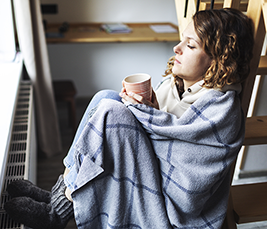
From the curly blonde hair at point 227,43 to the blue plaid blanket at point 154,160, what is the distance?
62mm

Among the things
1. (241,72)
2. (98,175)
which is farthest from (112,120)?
(241,72)

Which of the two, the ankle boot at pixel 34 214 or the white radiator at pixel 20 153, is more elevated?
the white radiator at pixel 20 153

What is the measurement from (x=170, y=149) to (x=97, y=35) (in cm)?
153

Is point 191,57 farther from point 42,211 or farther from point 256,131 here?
point 42,211

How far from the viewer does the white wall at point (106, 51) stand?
237cm

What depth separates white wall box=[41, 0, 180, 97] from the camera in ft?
7.79

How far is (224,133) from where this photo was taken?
83cm

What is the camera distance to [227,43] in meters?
0.86

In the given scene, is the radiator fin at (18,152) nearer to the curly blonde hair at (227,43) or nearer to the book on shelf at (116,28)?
the curly blonde hair at (227,43)

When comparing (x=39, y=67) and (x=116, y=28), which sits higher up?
(x=116, y=28)

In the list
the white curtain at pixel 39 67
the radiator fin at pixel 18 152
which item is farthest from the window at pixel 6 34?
the radiator fin at pixel 18 152

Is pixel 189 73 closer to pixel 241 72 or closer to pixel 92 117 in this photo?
pixel 241 72

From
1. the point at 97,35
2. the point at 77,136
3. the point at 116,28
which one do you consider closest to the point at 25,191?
the point at 77,136

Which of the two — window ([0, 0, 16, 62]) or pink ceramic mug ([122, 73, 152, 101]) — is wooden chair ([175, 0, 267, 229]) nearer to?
pink ceramic mug ([122, 73, 152, 101])
